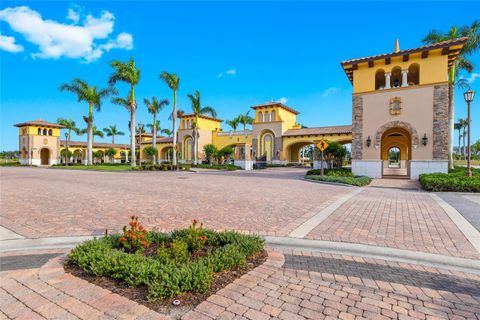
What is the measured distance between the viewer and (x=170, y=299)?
2885mm

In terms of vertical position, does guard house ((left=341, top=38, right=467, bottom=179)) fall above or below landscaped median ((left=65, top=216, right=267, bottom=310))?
above

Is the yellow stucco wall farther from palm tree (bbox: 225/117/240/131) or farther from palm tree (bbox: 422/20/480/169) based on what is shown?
palm tree (bbox: 225/117/240/131)

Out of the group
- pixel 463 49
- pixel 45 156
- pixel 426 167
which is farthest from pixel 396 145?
pixel 45 156

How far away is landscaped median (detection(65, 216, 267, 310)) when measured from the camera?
2.97 meters

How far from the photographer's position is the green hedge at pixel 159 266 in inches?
117

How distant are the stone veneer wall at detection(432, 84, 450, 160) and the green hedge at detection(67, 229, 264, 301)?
63.4 ft

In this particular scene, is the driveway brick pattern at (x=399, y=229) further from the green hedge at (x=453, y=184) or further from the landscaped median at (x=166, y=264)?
the green hedge at (x=453, y=184)

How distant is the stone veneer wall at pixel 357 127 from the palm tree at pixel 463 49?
25.2 feet

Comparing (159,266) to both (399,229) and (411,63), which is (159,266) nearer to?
(399,229)

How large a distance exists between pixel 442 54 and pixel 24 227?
79.7 feet

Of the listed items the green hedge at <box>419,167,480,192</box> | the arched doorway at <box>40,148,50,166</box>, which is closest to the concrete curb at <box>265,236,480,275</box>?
the green hedge at <box>419,167,480,192</box>

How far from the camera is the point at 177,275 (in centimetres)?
302

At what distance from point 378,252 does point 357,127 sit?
1792 cm

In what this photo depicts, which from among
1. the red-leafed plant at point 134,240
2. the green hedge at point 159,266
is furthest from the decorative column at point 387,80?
the red-leafed plant at point 134,240
